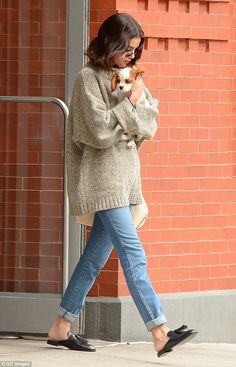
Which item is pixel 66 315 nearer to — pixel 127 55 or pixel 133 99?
pixel 133 99

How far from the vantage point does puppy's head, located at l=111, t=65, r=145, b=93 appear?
6.94 m

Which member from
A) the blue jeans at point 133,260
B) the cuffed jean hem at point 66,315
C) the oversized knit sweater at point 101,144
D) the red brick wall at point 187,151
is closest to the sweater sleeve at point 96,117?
the oversized knit sweater at point 101,144

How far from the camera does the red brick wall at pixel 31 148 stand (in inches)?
314

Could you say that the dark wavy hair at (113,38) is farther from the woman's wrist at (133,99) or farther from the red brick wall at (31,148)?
the red brick wall at (31,148)

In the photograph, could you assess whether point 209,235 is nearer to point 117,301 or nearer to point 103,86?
point 117,301

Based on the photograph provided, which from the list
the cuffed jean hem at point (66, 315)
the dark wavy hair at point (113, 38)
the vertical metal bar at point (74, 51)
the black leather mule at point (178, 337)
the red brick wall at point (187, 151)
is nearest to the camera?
the black leather mule at point (178, 337)

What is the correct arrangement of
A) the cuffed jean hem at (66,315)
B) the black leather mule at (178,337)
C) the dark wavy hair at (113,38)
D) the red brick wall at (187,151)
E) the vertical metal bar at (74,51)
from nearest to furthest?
the black leather mule at (178,337)
the dark wavy hair at (113,38)
the cuffed jean hem at (66,315)
the vertical metal bar at (74,51)
the red brick wall at (187,151)

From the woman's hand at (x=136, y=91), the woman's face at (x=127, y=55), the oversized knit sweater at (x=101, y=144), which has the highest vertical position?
the woman's face at (x=127, y=55)

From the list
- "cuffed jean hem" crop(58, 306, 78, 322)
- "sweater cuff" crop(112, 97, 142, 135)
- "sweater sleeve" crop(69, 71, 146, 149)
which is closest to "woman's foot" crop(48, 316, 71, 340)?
"cuffed jean hem" crop(58, 306, 78, 322)

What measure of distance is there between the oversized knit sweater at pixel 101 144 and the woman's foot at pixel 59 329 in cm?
71

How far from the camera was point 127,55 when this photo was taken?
6.98 meters

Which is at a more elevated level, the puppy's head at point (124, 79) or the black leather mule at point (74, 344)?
the puppy's head at point (124, 79)

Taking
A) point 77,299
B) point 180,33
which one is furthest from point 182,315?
point 180,33

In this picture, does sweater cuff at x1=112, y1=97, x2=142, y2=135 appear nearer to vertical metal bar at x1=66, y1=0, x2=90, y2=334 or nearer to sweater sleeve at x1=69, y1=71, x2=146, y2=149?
sweater sleeve at x1=69, y1=71, x2=146, y2=149
